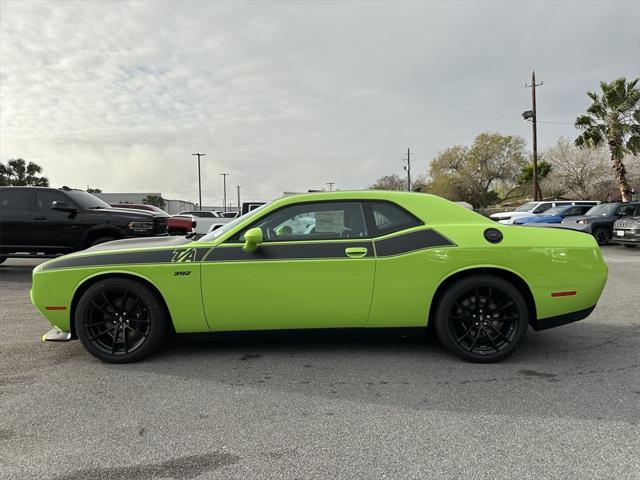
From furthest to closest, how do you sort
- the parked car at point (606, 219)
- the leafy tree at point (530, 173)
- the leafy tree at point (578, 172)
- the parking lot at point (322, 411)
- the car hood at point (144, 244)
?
1. the leafy tree at point (530, 173)
2. the leafy tree at point (578, 172)
3. the parked car at point (606, 219)
4. the car hood at point (144, 244)
5. the parking lot at point (322, 411)

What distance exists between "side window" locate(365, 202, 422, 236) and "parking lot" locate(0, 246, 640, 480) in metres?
1.14

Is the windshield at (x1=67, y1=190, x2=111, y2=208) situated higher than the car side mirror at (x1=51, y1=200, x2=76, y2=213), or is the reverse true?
the windshield at (x1=67, y1=190, x2=111, y2=208)

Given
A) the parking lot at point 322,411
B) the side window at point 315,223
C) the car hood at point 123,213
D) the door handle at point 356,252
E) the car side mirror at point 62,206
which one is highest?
the car side mirror at point 62,206

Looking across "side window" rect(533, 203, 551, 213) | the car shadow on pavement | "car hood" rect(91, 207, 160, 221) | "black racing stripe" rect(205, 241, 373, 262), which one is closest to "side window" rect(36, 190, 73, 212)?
"car hood" rect(91, 207, 160, 221)

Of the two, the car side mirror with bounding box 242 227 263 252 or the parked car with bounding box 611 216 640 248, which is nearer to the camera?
the car side mirror with bounding box 242 227 263 252

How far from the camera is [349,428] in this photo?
260 cm

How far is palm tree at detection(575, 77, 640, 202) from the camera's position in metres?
22.3

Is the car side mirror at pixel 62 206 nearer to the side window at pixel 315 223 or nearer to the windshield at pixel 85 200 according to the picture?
the windshield at pixel 85 200

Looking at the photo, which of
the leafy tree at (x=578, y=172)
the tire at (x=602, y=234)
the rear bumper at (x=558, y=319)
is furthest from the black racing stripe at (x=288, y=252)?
the leafy tree at (x=578, y=172)

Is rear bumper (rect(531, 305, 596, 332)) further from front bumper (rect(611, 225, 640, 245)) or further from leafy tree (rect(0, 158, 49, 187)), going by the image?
leafy tree (rect(0, 158, 49, 187))

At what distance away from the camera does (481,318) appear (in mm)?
3664

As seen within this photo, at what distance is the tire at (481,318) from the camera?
11.8 ft

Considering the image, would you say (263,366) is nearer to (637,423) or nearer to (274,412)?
(274,412)

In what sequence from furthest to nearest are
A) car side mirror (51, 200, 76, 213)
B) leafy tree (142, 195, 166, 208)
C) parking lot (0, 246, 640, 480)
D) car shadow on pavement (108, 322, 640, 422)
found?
leafy tree (142, 195, 166, 208), car side mirror (51, 200, 76, 213), car shadow on pavement (108, 322, 640, 422), parking lot (0, 246, 640, 480)
